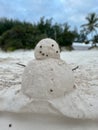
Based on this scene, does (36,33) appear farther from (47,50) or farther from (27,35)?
(47,50)

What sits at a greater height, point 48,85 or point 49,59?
point 49,59

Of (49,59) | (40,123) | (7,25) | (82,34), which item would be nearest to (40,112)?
(40,123)

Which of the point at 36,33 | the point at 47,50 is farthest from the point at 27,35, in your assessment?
the point at 47,50

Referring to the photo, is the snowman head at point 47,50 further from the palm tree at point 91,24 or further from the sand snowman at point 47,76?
the palm tree at point 91,24

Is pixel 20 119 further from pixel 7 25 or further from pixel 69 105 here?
pixel 7 25

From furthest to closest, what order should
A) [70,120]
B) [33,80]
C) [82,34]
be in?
[82,34], [33,80], [70,120]

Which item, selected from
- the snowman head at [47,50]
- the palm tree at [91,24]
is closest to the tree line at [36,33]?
the palm tree at [91,24]
